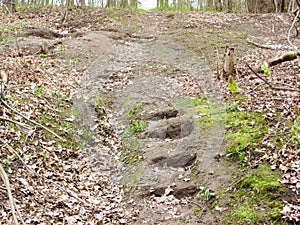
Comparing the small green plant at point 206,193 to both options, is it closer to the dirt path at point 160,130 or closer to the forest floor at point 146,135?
the forest floor at point 146,135

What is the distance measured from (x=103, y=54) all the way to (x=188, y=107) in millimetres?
5815

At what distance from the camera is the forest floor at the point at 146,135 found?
511cm

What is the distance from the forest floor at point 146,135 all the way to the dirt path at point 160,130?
30 mm

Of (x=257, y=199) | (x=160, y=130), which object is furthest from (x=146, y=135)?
(x=257, y=199)

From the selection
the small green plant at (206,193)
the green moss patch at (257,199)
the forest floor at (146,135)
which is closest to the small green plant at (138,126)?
the forest floor at (146,135)

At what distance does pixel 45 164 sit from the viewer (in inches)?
248

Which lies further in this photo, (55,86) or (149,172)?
(55,86)

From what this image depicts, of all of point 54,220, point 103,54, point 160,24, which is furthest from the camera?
point 160,24

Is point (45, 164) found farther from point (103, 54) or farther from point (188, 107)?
point (103, 54)

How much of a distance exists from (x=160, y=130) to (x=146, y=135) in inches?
14.6

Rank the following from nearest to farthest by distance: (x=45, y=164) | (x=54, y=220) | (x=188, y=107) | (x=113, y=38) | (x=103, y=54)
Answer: (x=54, y=220) → (x=45, y=164) → (x=188, y=107) → (x=103, y=54) → (x=113, y=38)

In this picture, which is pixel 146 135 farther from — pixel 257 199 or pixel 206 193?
pixel 257 199

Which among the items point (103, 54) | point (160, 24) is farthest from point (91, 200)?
point (160, 24)

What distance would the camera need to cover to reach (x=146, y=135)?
7832mm
